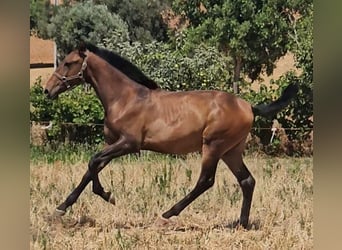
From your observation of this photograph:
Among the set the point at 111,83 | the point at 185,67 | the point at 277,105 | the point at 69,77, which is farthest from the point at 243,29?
the point at 69,77

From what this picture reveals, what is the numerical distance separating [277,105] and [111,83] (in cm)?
101

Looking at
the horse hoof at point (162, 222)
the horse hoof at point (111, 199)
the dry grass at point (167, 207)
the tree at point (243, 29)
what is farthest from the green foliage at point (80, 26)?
the horse hoof at point (162, 222)

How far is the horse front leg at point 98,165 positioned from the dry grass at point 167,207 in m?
0.04

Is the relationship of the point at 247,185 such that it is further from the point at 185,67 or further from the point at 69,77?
the point at 69,77

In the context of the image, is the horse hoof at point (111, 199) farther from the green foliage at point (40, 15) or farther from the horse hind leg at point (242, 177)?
the green foliage at point (40, 15)

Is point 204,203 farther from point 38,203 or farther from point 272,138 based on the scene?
point 38,203

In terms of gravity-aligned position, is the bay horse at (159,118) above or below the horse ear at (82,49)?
below

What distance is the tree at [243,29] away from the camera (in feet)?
12.3

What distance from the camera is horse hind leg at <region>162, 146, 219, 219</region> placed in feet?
11.7

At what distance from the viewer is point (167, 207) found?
362 cm

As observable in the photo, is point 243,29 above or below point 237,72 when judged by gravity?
above

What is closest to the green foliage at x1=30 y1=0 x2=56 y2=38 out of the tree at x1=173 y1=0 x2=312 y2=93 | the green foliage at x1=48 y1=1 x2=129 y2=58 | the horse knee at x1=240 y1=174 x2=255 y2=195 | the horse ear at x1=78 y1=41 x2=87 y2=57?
the green foliage at x1=48 y1=1 x2=129 y2=58

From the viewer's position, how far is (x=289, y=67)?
12.2ft
